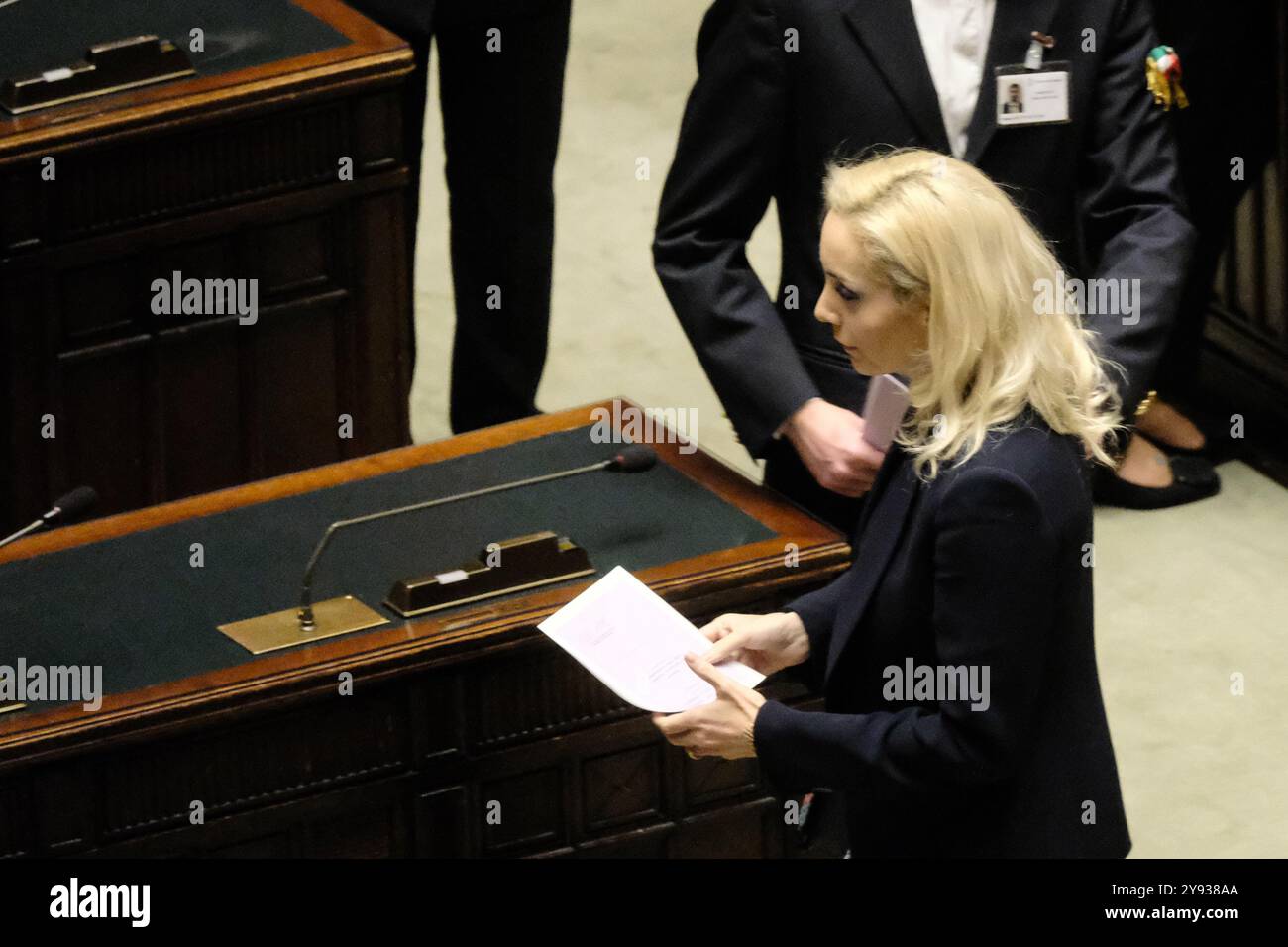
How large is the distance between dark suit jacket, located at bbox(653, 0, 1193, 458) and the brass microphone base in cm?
71

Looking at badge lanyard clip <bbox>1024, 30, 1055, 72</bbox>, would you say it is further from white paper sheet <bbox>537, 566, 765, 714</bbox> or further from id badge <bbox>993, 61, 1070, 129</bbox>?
white paper sheet <bbox>537, 566, 765, 714</bbox>

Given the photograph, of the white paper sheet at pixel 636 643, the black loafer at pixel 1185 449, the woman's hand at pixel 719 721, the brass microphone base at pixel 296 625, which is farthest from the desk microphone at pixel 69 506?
the black loafer at pixel 1185 449

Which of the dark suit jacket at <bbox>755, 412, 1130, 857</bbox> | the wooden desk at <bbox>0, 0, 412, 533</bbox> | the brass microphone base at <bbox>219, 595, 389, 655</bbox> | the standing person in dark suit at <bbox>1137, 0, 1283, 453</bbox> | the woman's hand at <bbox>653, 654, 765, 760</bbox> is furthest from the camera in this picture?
the standing person in dark suit at <bbox>1137, 0, 1283, 453</bbox>

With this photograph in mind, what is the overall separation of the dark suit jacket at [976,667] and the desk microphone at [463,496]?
868 millimetres

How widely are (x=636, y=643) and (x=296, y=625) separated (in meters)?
0.59

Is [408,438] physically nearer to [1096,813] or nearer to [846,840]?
[846,840]

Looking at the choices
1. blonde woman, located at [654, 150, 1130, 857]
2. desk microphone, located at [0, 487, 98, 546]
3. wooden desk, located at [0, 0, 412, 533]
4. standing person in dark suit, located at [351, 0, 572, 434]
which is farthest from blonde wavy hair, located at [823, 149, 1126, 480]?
standing person in dark suit, located at [351, 0, 572, 434]

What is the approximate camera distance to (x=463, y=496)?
4.13m

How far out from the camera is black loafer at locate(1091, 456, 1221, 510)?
6094 mm

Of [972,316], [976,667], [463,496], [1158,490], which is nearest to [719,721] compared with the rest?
[976,667]

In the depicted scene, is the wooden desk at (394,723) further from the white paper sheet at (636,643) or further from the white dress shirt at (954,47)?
the white dress shirt at (954,47)

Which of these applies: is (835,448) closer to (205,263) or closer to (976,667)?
(976,667)

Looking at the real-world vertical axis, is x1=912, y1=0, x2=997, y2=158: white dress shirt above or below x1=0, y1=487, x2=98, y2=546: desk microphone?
above

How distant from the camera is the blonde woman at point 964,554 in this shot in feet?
10.00
